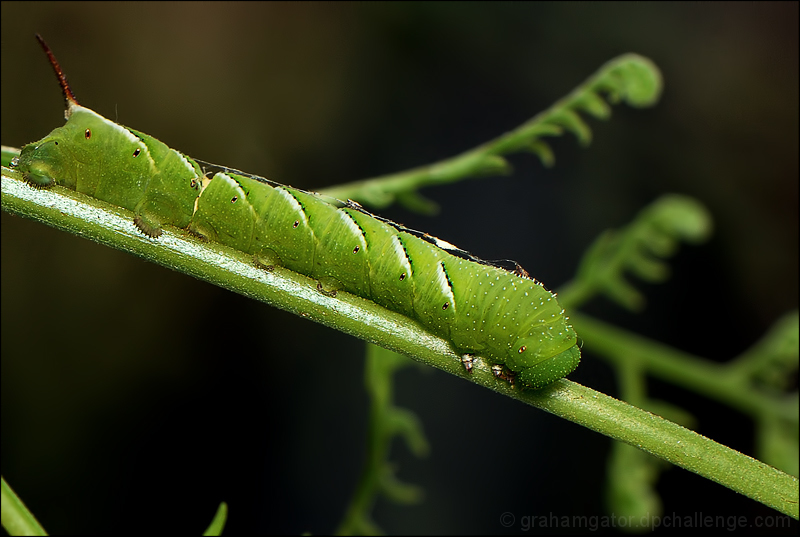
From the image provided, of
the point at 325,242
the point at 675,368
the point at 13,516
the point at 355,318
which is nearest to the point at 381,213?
the point at 675,368

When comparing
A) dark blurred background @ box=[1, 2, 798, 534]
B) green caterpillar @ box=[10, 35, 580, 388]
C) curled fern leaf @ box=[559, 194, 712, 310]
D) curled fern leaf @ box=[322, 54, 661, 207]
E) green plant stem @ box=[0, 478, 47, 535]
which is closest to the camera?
green plant stem @ box=[0, 478, 47, 535]

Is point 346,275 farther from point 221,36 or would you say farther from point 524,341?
point 221,36

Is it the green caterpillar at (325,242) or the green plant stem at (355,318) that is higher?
the green caterpillar at (325,242)

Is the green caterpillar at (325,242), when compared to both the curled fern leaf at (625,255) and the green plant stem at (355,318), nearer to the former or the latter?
the green plant stem at (355,318)

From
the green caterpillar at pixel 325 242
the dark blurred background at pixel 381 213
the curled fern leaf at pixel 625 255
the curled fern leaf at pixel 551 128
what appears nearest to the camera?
the green caterpillar at pixel 325 242

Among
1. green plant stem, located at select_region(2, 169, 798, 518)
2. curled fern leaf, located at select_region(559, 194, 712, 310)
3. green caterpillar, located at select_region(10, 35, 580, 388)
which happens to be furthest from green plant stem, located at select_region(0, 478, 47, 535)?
curled fern leaf, located at select_region(559, 194, 712, 310)

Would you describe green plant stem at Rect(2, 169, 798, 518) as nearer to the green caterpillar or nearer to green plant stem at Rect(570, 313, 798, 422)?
the green caterpillar

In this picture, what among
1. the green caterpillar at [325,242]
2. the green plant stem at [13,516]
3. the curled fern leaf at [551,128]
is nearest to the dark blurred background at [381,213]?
the curled fern leaf at [551,128]

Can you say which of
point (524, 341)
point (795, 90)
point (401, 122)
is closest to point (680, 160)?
point (795, 90)
